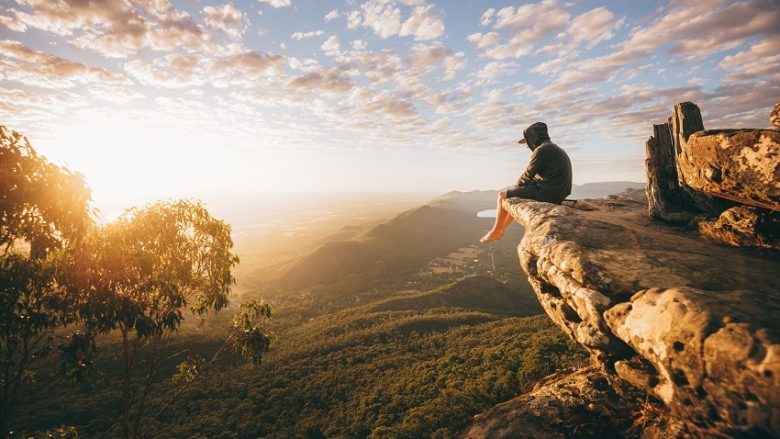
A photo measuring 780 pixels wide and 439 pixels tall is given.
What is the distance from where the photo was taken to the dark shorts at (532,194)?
888 centimetres

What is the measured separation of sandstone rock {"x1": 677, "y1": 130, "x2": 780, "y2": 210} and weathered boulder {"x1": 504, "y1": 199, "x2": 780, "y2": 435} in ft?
3.61

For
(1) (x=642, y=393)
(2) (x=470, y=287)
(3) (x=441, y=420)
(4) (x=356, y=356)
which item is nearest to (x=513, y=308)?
(2) (x=470, y=287)

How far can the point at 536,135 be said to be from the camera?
930 centimetres

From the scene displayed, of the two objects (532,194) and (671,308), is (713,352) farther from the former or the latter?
(532,194)

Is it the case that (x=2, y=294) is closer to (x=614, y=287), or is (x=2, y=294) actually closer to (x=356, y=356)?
(x=614, y=287)

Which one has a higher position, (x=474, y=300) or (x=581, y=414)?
(x=581, y=414)

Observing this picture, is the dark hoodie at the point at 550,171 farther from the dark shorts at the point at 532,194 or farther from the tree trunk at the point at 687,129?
the tree trunk at the point at 687,129

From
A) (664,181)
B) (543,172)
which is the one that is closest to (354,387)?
(543,172)

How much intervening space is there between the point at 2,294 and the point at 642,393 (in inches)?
560

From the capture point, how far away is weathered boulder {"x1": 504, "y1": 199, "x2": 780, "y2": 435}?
10.3 feet

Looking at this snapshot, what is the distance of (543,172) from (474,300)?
4865cm

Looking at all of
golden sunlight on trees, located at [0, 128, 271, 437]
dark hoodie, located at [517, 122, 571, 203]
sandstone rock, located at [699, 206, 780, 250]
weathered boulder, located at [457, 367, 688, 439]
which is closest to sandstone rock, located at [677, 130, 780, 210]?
sandstone rock, located at [699, 206, 780, 250]

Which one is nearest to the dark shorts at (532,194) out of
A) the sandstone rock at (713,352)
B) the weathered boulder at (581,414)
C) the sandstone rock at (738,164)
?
the sandstone rock at (738,164)

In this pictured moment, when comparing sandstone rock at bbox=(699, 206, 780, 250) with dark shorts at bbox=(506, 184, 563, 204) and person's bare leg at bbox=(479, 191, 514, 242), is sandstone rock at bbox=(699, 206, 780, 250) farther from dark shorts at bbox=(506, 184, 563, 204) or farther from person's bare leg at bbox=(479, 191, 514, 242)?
person's bare leg at bbox=(479, 191, 514, 242)
